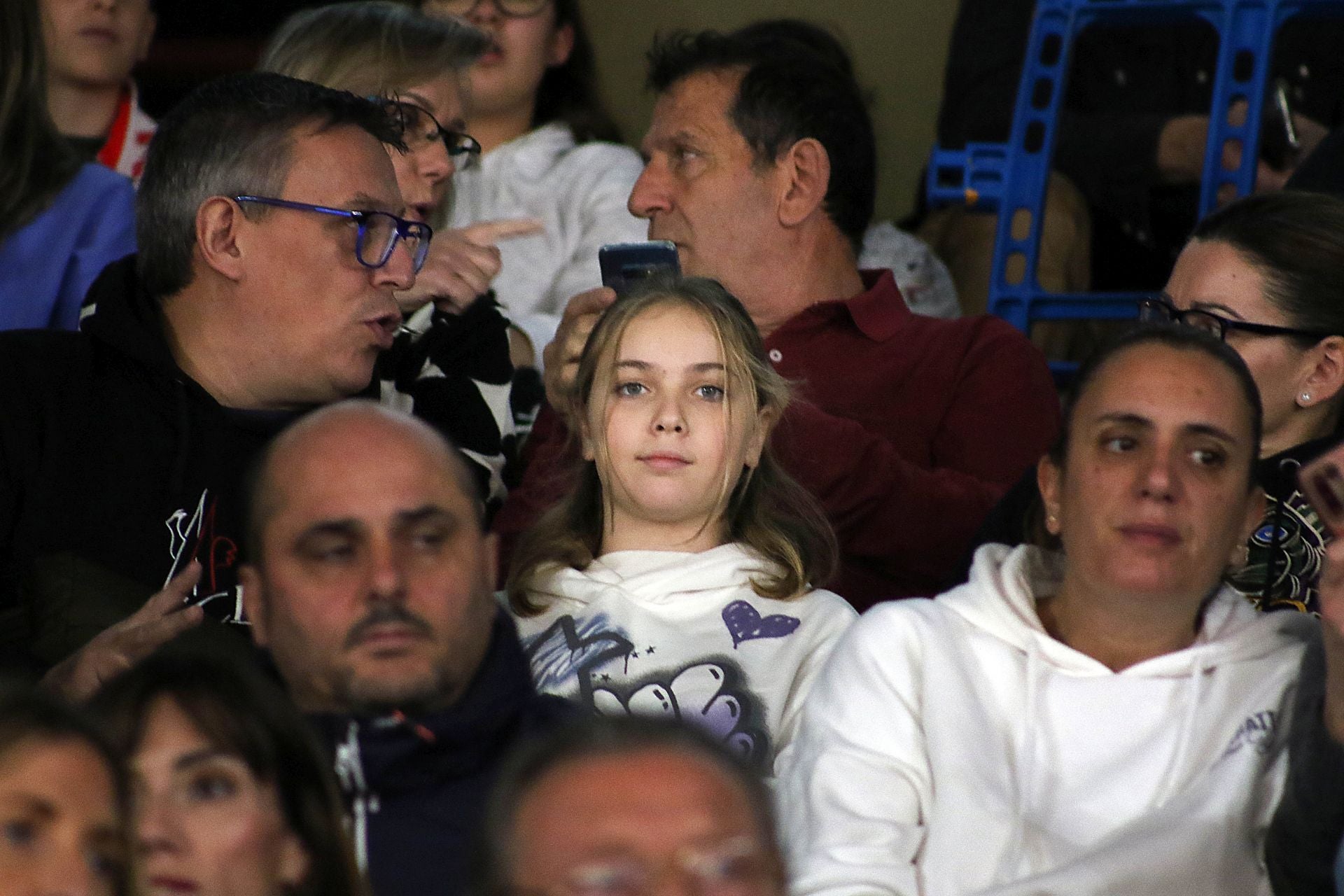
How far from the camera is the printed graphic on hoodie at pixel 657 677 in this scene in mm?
2580

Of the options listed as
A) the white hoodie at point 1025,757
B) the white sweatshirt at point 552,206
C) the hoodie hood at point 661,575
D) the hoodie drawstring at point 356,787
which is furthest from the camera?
the white sweatshirt at point 552,206

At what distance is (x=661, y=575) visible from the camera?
2.71 metres

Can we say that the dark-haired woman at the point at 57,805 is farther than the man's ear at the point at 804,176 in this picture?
No

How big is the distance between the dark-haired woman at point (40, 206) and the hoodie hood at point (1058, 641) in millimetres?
1789

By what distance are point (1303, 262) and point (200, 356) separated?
1.64 m

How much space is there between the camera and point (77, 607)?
8.89 ft

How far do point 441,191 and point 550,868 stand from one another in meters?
2.31

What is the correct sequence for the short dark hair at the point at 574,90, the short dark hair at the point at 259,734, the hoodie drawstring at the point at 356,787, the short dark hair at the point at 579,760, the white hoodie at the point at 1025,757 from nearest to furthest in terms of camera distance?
the short dark hair at the point at 579,760, the short dark hair at the point at 259,734, the hoodie drawstring at the point at 356,787, the white hoodie at the point at 1025,757, the short dark hair at the point at 574,90

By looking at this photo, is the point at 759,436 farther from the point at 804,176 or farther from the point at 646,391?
the point at 804,176

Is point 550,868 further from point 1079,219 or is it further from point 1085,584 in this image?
point 1079,219

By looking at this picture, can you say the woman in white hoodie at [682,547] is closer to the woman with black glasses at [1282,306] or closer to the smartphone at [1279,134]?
the woman with black glasses at [1282,306]

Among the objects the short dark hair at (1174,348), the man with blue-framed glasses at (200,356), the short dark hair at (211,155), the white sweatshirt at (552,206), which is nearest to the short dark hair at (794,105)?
the white sweatshirt at (552,206)

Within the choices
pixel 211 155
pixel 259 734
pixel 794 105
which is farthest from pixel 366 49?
pixel 259 734

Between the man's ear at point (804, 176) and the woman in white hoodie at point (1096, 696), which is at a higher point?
the man's ear at point (804, 176)
